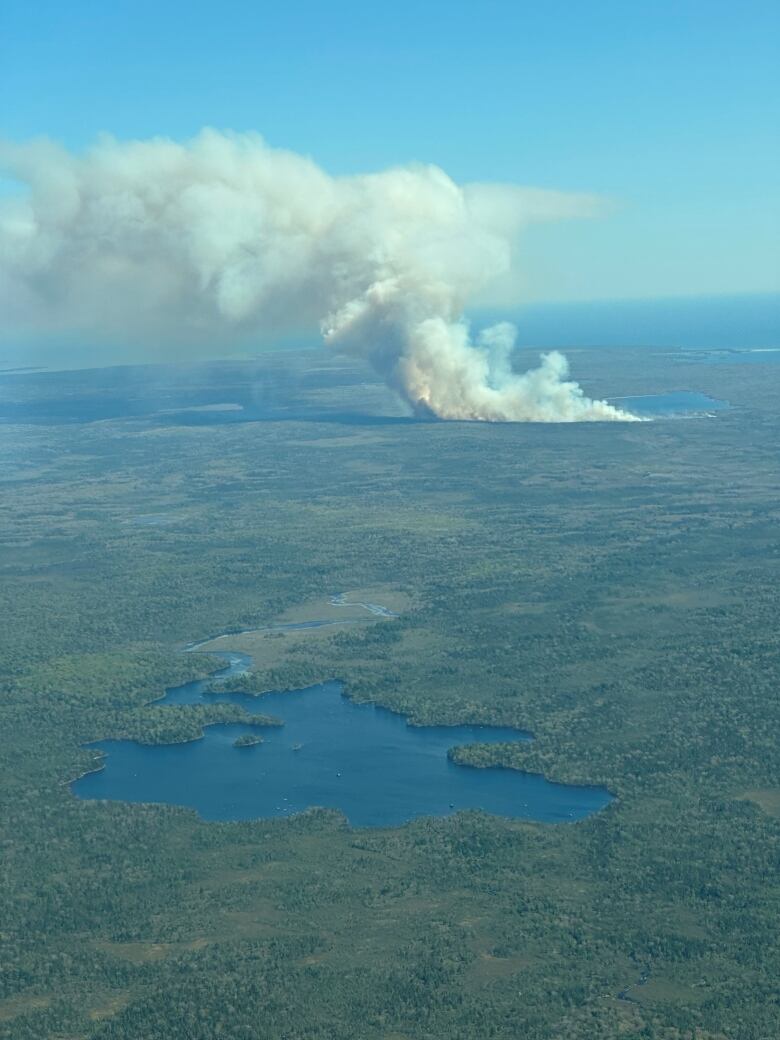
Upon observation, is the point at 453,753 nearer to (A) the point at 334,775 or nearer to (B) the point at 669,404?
(A) the point at 334,775

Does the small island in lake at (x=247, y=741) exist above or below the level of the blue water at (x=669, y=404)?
below

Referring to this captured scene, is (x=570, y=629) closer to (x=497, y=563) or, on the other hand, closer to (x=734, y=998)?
(x=497, y=563)

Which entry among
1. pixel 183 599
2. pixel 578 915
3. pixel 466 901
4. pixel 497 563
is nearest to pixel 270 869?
pixel 466 901

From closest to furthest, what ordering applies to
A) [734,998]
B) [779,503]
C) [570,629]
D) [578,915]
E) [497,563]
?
[734,998] < [578,915] < [570,629] < [497,563] < [779,503]

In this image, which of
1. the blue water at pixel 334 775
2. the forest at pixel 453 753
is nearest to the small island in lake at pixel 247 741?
the blue water at pixel 334 775

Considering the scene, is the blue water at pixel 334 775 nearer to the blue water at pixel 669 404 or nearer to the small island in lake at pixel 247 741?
the small island in lake at pixel 247 741
